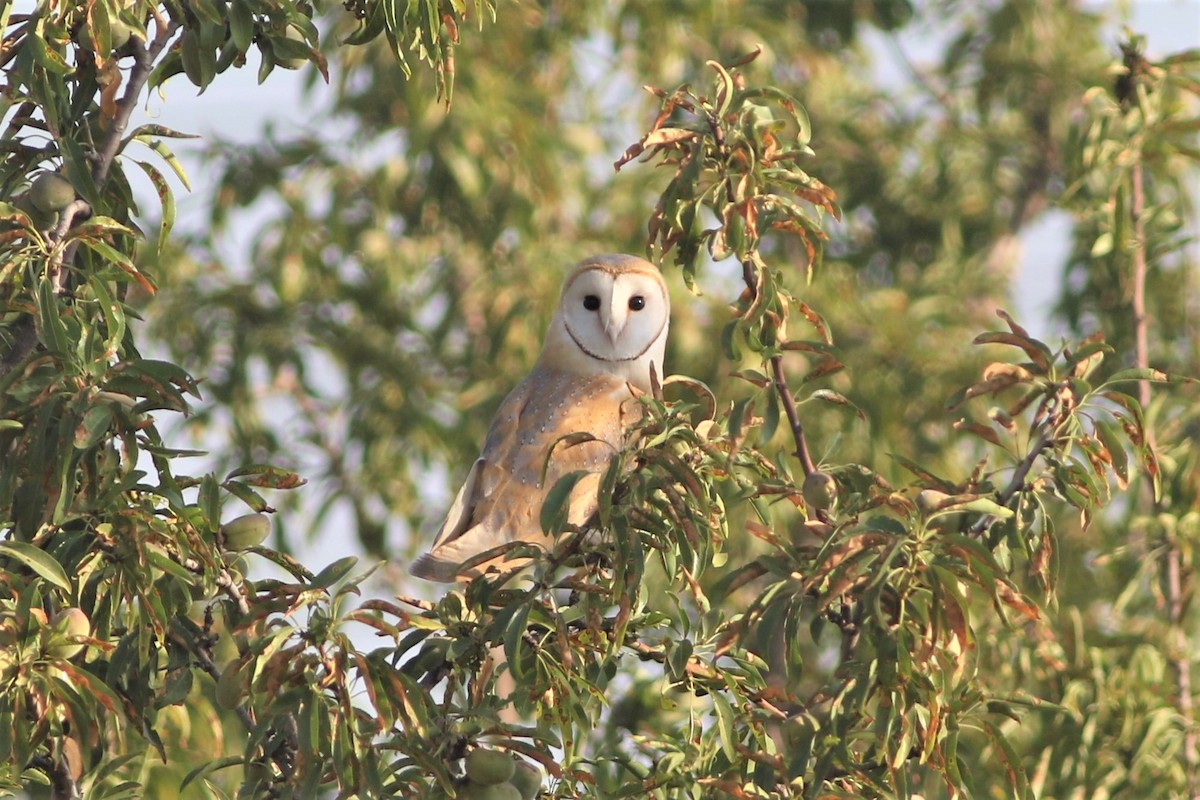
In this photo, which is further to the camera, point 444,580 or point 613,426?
point 613,426

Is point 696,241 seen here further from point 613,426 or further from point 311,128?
point 311,128

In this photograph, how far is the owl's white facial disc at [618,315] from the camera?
398cm

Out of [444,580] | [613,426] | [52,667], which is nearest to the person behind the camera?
[52,667]

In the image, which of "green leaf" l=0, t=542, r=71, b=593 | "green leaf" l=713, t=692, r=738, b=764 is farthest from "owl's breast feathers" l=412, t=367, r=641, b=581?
"green leaf" l=0, t=542, r=71, b=593

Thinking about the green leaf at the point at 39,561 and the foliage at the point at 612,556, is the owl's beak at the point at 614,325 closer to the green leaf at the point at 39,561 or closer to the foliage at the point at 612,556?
the foliage at the point at 612,556

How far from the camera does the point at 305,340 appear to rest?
7492 mm

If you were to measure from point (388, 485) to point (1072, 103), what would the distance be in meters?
3.75

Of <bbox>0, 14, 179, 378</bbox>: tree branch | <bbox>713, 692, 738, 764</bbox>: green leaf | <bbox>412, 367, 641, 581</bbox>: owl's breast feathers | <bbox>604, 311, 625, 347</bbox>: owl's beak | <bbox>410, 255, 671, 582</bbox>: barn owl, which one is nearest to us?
<bbox>713, 692, 738, 764</bbox>: green leaf

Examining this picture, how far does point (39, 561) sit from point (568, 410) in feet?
6.05

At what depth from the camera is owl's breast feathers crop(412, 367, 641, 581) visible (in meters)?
3.16

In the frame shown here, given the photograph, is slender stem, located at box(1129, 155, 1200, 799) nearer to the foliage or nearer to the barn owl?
the foliage

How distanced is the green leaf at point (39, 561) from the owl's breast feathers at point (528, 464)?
0.97m

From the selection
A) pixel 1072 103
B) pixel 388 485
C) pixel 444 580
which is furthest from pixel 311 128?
pixel 444 580

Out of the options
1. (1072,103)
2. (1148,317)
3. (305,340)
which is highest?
(1072,103)
